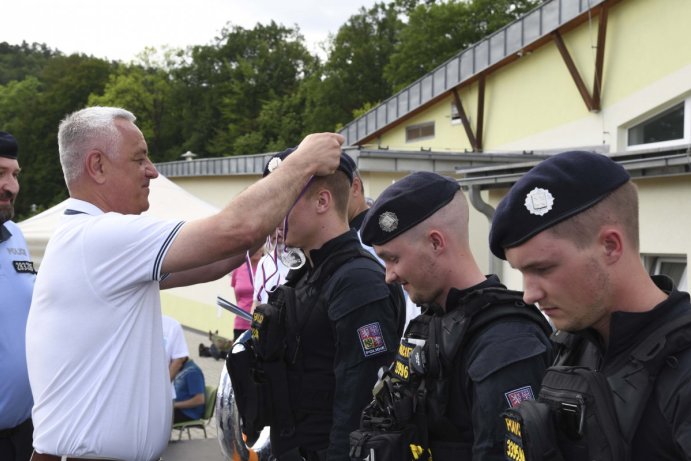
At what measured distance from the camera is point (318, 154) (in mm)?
3158

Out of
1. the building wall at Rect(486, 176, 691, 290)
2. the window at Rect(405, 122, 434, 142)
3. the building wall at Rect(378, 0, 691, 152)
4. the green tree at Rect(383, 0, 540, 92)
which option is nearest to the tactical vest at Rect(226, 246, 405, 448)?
the building wall at Rect(486, 176, 691, 290)

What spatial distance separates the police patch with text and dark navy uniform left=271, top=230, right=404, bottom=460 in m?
1.86

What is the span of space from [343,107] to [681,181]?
42645 mm

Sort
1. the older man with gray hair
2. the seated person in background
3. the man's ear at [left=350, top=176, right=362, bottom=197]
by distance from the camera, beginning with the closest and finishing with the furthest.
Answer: the older man with gray hair
the man's ear at [left=350, top=176, right=362, bottom=197]
the seated person in background

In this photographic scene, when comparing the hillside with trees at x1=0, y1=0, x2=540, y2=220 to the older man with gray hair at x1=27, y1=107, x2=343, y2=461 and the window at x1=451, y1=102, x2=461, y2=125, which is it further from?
the older man with gray hair at x1=27, y1=107, x2=343, y2=461

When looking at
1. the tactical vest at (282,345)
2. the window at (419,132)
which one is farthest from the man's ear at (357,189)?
the window at (419,132)

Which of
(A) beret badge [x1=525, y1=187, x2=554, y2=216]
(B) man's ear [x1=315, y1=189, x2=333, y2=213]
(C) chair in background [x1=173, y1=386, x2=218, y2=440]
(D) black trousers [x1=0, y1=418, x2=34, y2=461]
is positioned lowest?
(C) chair in background [x1=173, y1=386, x2=218, y2=440]

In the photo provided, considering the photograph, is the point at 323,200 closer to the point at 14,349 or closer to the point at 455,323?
the point at 455,323

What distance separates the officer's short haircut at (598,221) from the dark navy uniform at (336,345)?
1.29 metres

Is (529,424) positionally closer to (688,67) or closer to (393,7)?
(688,67)

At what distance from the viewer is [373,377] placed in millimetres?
3248

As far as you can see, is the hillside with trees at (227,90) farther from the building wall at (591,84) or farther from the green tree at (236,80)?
the building wall at (591,84)

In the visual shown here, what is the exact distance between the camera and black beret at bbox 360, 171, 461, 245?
120 inches

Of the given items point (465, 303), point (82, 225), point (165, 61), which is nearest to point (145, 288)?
point (82, 225)
